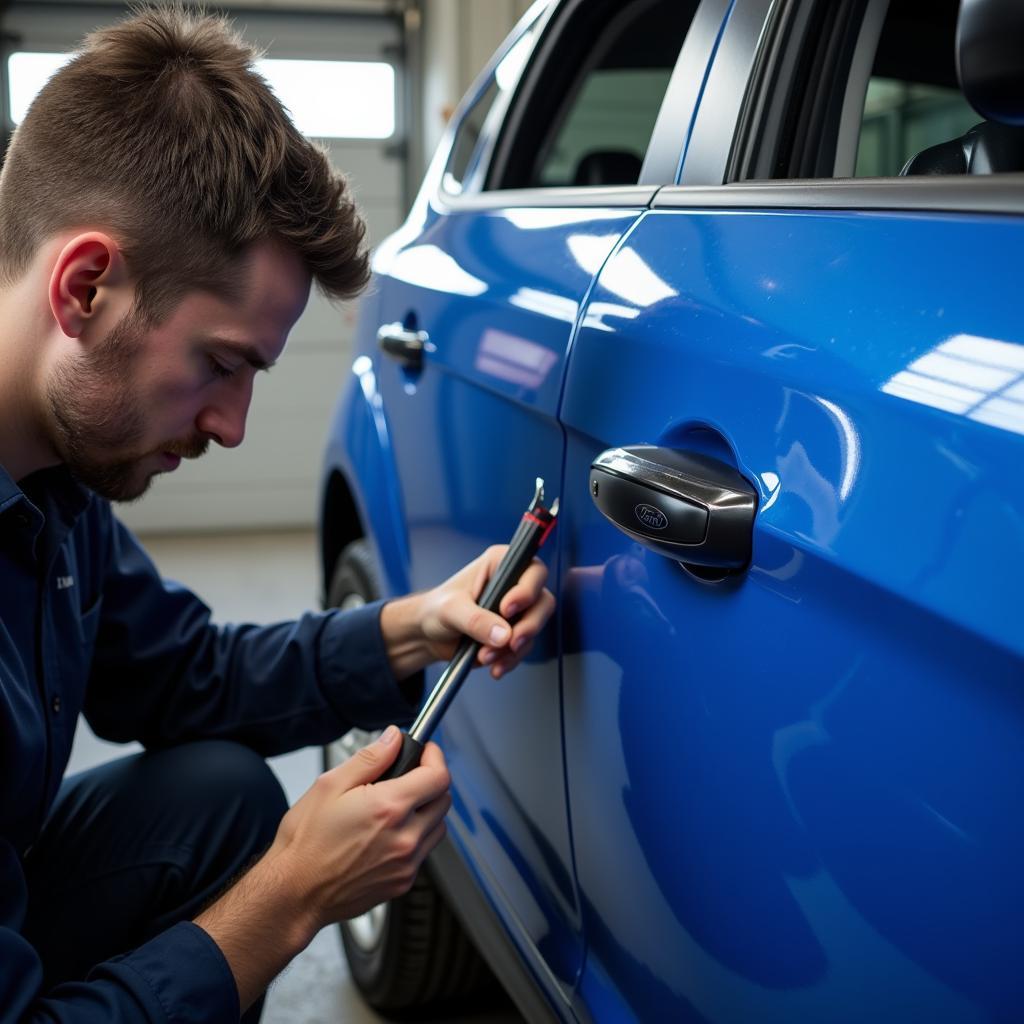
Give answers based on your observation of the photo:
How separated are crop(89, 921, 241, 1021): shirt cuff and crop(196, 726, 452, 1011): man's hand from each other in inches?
0.5

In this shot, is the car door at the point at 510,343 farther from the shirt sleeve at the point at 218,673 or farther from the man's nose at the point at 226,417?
the man's nose at the point at 226,417

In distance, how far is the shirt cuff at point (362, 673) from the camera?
1.27 m

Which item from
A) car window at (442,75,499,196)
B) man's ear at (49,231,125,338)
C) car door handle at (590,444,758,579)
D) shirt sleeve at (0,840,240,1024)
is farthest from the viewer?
car window at (442,75,499,196)

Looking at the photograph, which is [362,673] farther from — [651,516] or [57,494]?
[651,516]

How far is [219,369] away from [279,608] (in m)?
2.91

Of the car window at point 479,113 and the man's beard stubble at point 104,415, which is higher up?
the car window at point 479,113

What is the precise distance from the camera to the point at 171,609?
1.35m

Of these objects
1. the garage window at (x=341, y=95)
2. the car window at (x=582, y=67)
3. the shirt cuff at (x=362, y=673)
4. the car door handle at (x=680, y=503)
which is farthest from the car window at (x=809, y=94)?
the garage window at (x=341, y=95)

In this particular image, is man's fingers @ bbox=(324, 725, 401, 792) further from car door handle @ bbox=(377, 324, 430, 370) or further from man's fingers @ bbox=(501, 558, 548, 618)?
car door handle @ bbox=(377, 324, 430, 370)

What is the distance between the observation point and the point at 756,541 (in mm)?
684

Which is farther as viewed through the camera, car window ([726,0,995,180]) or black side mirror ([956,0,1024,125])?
car window ([726,0,995,180])

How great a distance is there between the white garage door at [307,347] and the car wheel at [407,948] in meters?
3.70

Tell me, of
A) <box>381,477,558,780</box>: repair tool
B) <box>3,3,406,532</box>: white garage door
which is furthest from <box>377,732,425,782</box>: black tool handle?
<box>3,3,406,532</box>: white garage door

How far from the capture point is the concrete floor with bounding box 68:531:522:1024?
5.74ft
